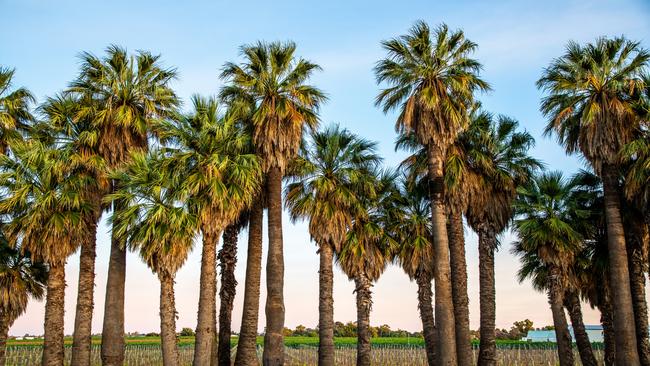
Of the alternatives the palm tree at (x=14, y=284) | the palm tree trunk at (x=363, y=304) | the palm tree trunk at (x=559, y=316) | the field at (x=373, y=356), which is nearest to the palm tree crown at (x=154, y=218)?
the palm tree at (x=14, y=284)

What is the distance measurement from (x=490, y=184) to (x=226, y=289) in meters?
13.2

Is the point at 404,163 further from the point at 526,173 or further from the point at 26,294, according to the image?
the point at 26,294

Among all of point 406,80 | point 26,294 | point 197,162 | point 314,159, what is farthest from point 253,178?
point 26,294

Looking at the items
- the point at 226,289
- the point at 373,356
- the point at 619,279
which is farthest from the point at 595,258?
the point at 373,356

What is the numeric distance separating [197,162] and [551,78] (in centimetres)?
1623

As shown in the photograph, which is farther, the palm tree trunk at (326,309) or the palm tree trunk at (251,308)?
the palm tree trunk at (326,309)

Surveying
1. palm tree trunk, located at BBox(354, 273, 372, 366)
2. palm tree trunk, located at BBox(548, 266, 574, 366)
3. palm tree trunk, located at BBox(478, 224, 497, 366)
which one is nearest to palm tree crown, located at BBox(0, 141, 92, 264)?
palm tree trunk, located at BBox(354, 273, 372, 366)

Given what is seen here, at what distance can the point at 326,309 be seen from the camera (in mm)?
28531

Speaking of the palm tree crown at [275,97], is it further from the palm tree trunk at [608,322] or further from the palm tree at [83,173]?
the palm tree trunk at [608,322]

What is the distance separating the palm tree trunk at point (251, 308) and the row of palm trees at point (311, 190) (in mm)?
84

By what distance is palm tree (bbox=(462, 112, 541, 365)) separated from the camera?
93.5 feet

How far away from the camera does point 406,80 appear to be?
90.9 ft

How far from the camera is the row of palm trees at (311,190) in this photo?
24500mm

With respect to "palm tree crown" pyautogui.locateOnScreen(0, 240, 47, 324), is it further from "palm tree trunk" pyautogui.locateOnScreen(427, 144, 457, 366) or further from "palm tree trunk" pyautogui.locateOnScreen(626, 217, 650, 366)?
"palm tree trunk" pyautogui.locateOnScreen(626, 217, 650, 366)
